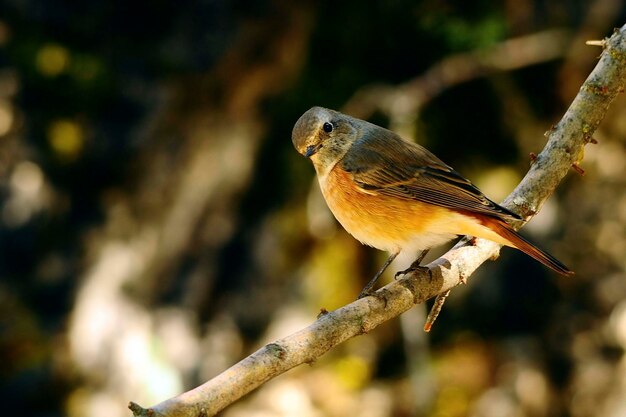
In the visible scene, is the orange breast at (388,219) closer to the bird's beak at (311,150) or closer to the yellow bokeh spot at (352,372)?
the bird's beak at (311,150)

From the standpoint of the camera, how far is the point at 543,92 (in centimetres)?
616

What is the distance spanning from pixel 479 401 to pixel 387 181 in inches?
120

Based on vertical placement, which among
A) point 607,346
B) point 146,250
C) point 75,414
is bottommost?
point 607,346

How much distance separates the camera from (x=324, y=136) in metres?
3.35

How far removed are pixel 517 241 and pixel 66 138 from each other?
13.3 ft

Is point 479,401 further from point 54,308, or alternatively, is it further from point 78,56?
point 78,56

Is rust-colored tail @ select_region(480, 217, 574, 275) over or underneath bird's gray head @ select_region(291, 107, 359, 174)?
underneath

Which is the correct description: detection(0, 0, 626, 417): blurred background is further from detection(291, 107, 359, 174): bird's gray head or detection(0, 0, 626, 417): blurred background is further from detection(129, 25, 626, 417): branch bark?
detection(129, 25, 626, 417): branch bark

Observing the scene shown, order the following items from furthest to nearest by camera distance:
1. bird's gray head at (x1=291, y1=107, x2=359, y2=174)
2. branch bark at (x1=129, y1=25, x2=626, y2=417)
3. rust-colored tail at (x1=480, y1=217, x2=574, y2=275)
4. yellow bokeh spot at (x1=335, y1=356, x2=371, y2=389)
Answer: yellow bokeh spot at (x1=335, y1=356, x2=371, y2=389), bird's gray head at (x1=291, y1=107, x2=359, y2=174), rust-colored tail at (x1=480, y1=217, x2=574, y2=275), branch bark at (x1=129, y1=25, x2=626, y2=417)

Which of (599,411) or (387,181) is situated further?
(599,411)

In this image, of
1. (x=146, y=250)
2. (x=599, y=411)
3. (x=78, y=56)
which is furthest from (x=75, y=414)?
(x=599, y=411)

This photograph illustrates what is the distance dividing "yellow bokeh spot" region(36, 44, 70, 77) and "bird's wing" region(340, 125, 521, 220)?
310 cm

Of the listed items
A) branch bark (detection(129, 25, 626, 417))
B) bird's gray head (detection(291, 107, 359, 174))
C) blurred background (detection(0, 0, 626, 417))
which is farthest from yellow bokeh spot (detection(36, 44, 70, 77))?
branch bark (detection(129, 25, 626, 417))

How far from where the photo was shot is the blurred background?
223 inches
